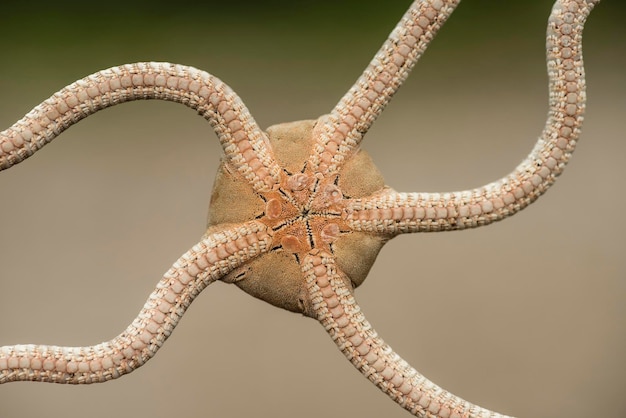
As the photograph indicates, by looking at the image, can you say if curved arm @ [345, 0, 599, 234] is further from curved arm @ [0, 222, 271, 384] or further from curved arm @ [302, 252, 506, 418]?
curved arm @ [0, 222, 271, 384]

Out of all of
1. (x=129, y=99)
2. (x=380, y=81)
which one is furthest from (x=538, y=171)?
(x=129, y=99)

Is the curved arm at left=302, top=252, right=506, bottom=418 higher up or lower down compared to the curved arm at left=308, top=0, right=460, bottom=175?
lower down

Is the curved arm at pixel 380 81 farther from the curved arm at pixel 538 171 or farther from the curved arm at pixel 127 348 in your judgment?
the curved arm at pixel 127 348

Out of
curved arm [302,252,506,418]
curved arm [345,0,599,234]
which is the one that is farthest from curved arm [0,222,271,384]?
curved arm [345,0,599,234]

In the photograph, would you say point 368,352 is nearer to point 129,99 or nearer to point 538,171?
point 538,171

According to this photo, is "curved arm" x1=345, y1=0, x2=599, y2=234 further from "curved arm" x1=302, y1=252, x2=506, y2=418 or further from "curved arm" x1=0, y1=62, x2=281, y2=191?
"curved arm" x1=0, y1=62, x2=281, y2=191
